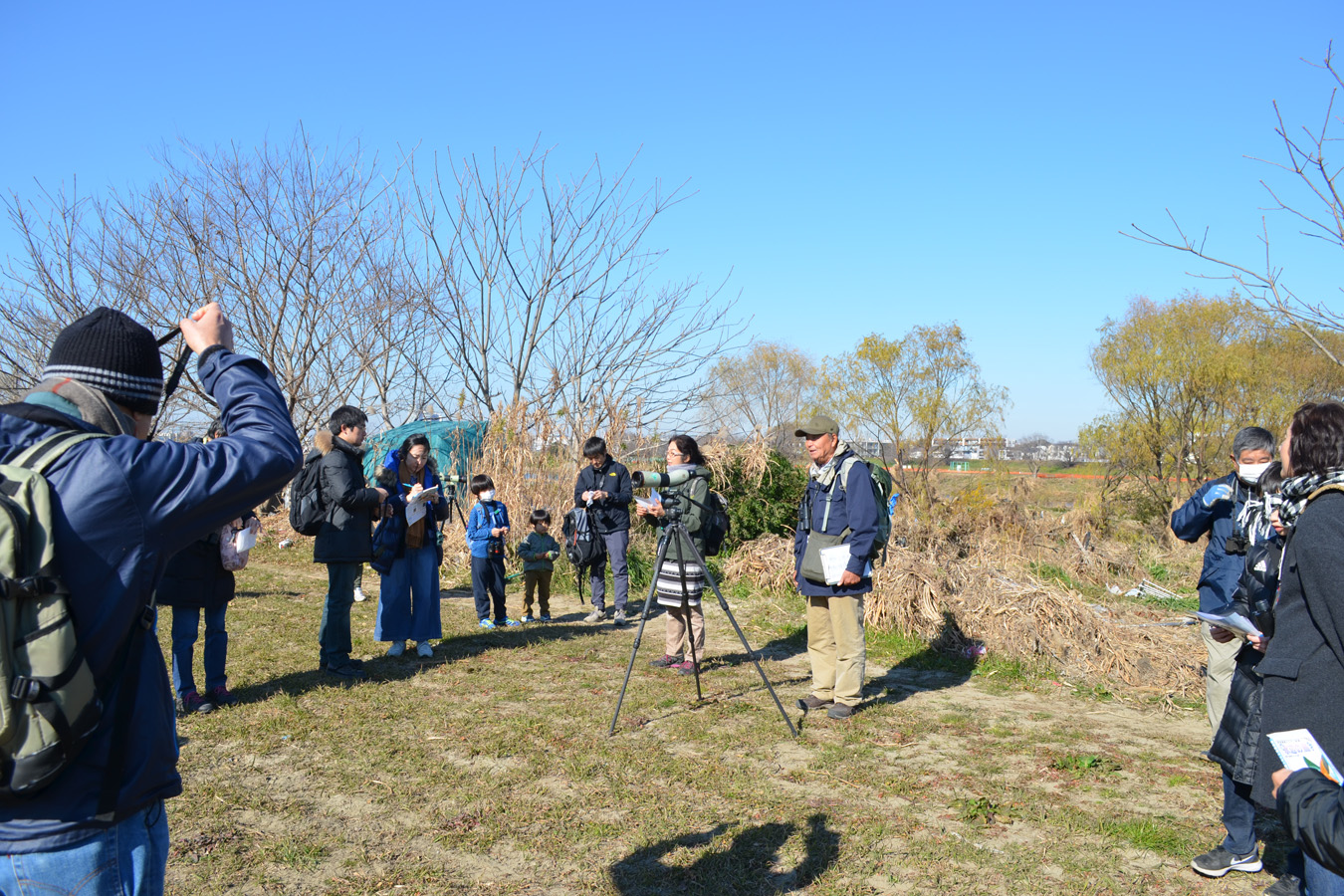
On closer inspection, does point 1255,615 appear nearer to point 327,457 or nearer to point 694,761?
point 694,761

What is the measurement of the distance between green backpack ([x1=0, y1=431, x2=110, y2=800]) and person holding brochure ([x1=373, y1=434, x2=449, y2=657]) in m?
5.56

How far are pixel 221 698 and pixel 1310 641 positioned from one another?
6066 millimetres

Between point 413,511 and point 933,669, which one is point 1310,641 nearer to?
point 933,669

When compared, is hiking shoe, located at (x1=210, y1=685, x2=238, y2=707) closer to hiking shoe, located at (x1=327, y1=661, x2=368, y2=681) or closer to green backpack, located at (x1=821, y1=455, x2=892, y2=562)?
hiking shoe, located at (x1=327, y1=661, x2=368, y2=681)

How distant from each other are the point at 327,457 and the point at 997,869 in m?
5.03

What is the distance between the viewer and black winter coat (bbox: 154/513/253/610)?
5672 millimetres

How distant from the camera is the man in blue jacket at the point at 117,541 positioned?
1.59m

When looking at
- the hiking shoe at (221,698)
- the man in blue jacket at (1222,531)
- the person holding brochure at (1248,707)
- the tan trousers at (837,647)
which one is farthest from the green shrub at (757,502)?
the person holding brochure at (1248,707)

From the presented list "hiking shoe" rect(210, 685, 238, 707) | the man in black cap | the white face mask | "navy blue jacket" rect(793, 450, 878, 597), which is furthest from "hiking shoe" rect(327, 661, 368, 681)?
the white face mask

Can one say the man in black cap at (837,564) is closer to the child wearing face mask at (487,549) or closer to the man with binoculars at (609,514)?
the man with binoculars at (609,514)

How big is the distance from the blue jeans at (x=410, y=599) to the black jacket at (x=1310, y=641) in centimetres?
612

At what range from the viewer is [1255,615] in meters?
3.10

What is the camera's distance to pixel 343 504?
6375 mm

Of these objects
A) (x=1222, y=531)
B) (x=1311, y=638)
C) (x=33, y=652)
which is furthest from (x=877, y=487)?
(x=33, y=652)
